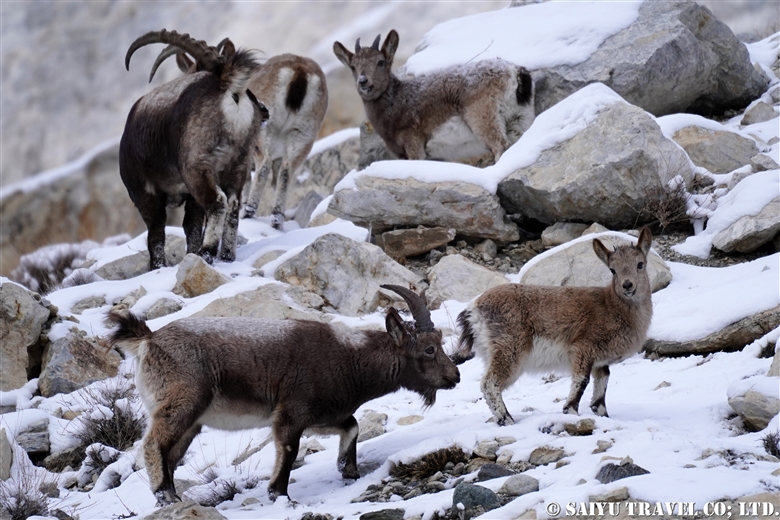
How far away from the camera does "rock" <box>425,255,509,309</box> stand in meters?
10.6

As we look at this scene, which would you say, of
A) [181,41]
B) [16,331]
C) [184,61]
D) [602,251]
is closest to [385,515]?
[602,251]

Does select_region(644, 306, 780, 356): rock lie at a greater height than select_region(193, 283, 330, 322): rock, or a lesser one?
lesser

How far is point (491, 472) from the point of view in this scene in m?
6.06

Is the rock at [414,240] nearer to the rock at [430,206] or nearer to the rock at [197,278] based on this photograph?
the rock at [430,206]

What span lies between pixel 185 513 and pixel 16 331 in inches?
195

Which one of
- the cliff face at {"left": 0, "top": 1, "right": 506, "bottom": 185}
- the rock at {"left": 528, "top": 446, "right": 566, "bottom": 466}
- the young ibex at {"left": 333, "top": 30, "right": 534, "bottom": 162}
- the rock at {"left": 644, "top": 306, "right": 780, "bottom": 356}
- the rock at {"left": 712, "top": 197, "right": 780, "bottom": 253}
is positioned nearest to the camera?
the rock at {"left": 528, "top": 446, "right": 566, "bottom": 466}

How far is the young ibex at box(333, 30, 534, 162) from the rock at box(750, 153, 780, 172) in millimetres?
3375

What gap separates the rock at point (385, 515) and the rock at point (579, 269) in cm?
483

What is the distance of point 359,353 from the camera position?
7371 millimetres

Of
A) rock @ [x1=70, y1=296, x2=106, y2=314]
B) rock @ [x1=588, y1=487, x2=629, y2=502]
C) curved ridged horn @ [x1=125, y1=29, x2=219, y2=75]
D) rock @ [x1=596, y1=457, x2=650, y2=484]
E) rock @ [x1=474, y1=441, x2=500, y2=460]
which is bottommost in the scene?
rock @ [x1=474, y1=441, x2=500, y2=460]

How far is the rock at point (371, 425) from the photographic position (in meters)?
7.99

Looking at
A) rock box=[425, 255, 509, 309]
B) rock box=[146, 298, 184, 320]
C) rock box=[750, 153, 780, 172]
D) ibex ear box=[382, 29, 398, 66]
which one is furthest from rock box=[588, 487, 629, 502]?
ibex ear box=[382, 29, 398, 66]

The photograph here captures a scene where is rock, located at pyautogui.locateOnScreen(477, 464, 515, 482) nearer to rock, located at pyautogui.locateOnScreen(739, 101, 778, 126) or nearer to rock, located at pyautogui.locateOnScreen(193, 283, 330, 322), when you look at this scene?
rock, located at pyautogui.locateOnScreen(193, 283, 330, 322)

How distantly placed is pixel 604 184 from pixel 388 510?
6625mm
